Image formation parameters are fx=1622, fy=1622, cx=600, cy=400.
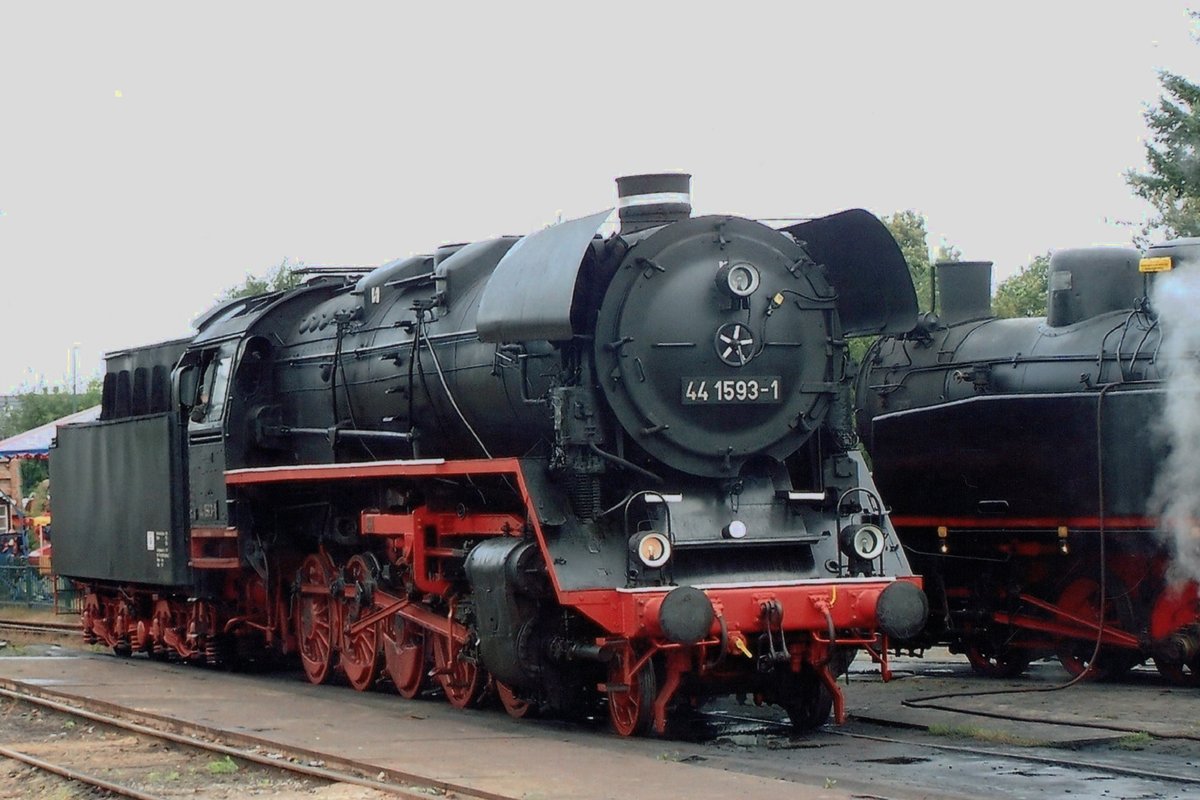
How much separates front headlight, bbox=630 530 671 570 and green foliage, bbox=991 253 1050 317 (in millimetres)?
25492

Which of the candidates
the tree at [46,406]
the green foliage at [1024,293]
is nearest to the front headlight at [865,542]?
the green foliage at [1024,293]

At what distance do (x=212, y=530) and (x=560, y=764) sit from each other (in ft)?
22.5

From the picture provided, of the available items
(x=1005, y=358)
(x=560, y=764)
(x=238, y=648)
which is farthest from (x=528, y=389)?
(x=238, y=648)

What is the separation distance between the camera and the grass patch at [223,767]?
9.15 m

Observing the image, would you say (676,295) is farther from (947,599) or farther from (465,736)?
(947,599)

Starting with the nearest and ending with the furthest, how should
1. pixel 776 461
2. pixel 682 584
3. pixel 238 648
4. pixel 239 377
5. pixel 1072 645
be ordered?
pixel 682 584 → pixel 776 461 → pixel 1072 645 → pixel 239 377 → pixel 238 648

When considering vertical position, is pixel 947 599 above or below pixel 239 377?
A: below

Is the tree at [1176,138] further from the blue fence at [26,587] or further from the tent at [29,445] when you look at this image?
the tent at [29,445]

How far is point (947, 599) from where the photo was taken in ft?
46.3

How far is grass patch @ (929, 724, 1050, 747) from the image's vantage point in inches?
380

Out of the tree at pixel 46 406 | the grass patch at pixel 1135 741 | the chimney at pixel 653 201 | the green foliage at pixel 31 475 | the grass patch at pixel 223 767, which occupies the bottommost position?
the grass patch at pixel 1135 741

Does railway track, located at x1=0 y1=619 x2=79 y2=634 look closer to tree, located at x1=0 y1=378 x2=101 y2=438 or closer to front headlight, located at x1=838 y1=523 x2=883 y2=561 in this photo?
front headlight, located at x1=838 y1=523 x2=883 y2=561

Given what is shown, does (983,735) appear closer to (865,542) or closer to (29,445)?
(865,542)

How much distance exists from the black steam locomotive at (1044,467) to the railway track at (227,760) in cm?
577
